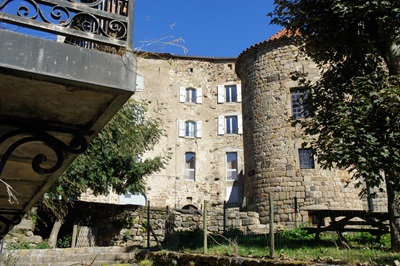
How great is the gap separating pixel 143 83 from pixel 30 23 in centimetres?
2506

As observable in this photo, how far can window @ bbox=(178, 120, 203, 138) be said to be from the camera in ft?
87.7

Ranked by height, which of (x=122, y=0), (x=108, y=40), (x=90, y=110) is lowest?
(x=90, y=110)

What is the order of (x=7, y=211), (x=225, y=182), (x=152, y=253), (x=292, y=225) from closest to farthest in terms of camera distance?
1. (x=7, y=211)
2. (x=152, y=253)
3. (x=292, y=225)
4. (x=225, y=182)

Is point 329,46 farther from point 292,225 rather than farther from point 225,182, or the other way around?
point 225,182

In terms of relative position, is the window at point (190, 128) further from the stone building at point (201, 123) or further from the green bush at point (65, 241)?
the green bush at point (65, 241)

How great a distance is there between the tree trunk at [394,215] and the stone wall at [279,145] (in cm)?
615

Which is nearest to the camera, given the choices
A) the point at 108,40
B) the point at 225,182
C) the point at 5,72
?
the point at 5,72

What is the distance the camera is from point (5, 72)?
1.81 metres

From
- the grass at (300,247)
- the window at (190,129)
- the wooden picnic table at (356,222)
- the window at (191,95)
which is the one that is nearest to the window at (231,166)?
the window at (190,129)

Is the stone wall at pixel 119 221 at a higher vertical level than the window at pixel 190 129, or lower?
lower

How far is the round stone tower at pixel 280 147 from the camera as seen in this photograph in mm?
14711

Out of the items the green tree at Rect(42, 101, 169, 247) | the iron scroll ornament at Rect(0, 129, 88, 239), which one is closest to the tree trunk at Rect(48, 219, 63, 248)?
the green tree at Rect(42, 101, 169, 247)

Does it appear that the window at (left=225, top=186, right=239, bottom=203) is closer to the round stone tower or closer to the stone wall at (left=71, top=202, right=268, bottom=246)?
the round stone tower

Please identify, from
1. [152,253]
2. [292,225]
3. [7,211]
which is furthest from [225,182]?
[7,211]
